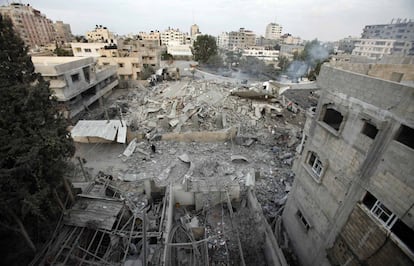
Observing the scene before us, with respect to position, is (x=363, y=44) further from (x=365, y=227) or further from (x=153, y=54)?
(x=365, y=227)

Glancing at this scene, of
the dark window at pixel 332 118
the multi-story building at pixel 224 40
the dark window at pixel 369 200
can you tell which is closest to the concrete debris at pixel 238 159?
the dark window at pixel 332 118

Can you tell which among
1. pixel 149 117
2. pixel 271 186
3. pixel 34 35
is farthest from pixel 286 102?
pixel 34 35

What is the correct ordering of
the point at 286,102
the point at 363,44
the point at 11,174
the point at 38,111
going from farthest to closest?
the point at 363,44 < the point at 286,102 < the point at 38,111 < the point at 11,174

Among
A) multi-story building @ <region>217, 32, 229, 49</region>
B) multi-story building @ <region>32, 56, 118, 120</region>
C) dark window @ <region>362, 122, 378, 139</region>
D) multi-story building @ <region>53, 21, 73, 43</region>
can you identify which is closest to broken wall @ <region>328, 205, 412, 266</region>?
dark window @ <region>362, 122, 378, 139</region>

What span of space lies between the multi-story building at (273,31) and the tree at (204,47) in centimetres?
9101

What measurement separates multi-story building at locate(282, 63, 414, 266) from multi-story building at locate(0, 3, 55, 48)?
241ft

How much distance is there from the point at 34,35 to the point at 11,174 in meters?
78.7

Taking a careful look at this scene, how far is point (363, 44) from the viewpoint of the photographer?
51.6 metres

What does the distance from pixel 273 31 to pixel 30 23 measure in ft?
378

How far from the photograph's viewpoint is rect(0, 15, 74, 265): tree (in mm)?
5008

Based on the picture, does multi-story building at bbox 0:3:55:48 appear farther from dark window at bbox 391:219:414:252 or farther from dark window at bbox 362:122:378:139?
dark window at bbox 391:219:414:252

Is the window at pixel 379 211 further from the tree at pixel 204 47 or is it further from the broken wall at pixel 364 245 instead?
the tree at pixel 204 47

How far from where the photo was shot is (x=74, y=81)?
17.6 meters

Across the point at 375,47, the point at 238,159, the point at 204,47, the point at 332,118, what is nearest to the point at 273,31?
the point at 375,47
